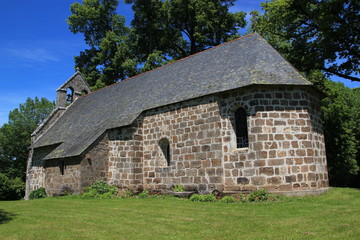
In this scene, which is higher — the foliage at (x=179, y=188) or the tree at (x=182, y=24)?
the tree at (x=182, y=24)

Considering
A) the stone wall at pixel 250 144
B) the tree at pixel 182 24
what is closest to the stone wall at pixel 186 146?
the stone wall at pixel 250 144

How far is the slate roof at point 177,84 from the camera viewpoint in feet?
46.8

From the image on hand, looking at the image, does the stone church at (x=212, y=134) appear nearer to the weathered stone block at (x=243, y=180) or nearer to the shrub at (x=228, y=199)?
the weathered stone block at (x=243, y=180)

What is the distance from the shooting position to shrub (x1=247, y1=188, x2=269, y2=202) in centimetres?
1212

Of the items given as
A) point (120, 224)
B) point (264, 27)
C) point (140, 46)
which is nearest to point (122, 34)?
point (140, 46)

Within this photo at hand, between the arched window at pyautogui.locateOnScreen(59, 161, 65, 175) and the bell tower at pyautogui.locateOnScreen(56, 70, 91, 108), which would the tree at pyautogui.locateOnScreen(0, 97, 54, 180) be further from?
the arched window at pyautogui.locateOnScreen(59, 161, 65, 175)

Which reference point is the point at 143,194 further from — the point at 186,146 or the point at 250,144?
the point at 250,144

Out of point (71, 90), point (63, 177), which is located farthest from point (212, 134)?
point (71, 90)

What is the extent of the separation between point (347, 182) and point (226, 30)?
20.5 metres

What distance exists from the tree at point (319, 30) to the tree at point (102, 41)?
19.7 metres

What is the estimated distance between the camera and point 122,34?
A: 41.3 m

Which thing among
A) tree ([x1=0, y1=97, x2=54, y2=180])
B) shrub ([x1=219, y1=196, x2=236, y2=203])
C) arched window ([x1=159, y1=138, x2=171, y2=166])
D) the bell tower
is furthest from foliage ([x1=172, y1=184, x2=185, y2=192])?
tree ([x1=0, y1=97, x2=54, y2=180])

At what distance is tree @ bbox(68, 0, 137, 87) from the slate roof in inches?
527

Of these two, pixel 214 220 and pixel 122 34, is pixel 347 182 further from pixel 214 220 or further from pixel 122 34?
pixel 122 34
